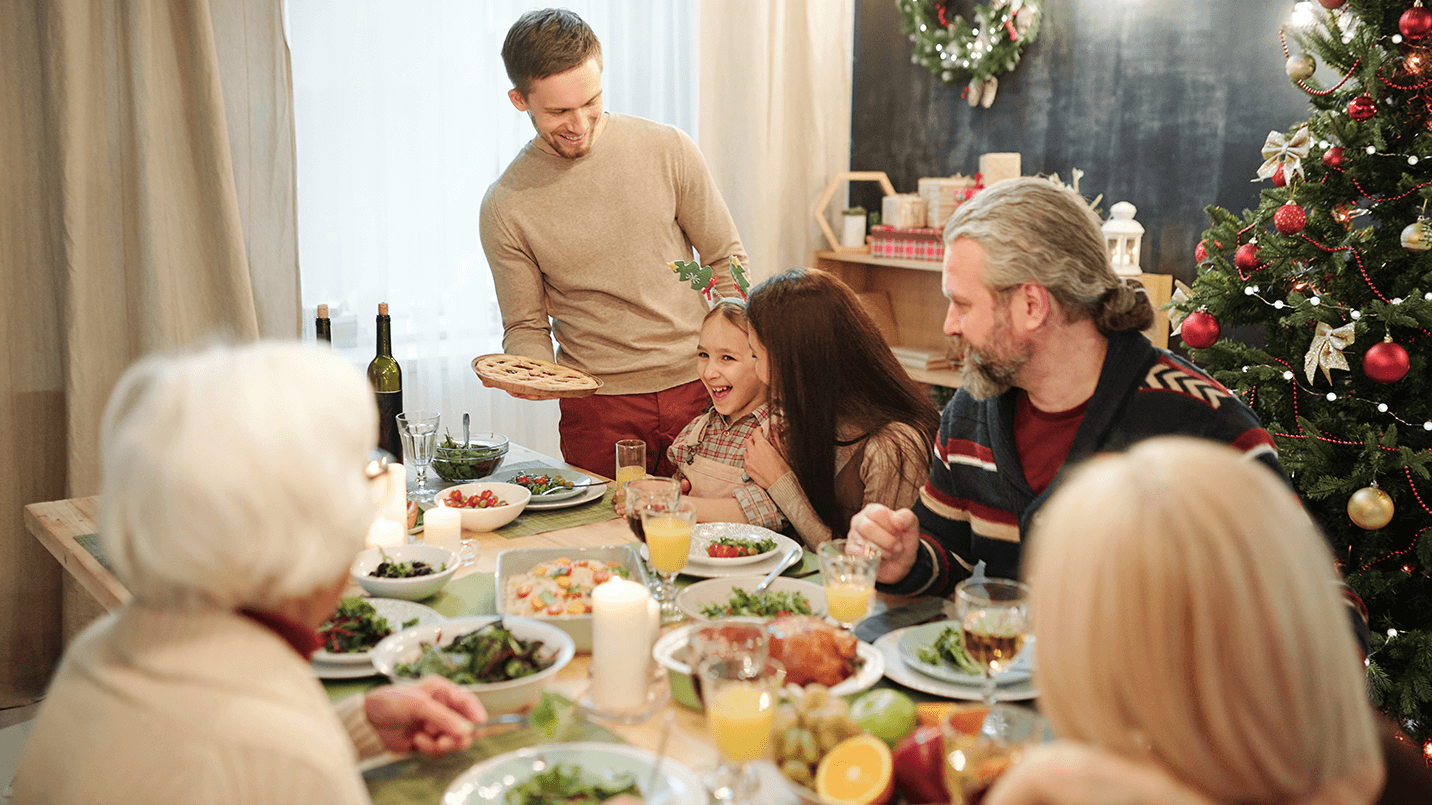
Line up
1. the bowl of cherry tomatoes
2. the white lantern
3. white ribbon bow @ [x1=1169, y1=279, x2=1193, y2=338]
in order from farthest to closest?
the white lantern
white ribbon bow @ [x1=1169, y1=279, x2=1193, y2=338]
the bowl of cherry tomatoes

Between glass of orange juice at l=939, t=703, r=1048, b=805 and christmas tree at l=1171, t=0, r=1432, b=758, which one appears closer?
glass of orange juice at l=939, t=703, r=1048, b=805

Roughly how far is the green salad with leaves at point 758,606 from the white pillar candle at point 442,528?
595mm

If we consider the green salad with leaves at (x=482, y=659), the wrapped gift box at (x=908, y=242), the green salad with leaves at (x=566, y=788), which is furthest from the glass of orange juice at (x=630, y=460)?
the wrapped gift box at (x=908, y=242)

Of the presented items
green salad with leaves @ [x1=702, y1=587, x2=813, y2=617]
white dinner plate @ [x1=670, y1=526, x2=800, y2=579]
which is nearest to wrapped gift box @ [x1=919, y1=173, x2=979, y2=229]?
white dinner plate @ [x1=670, y1=526, x2=800, y2=579]

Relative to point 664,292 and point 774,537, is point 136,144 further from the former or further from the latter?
point 774,537

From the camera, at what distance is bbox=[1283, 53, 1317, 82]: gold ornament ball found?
2.75m

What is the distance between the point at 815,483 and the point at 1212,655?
1.56m

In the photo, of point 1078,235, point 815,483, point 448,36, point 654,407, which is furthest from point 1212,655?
point 448,36

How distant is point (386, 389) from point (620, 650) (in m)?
1.56

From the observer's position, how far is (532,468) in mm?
2715

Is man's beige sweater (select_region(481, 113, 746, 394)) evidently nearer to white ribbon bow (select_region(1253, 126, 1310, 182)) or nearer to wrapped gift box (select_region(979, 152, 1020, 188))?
wrapped gift box (select_region(979, 152, 1020, 188))

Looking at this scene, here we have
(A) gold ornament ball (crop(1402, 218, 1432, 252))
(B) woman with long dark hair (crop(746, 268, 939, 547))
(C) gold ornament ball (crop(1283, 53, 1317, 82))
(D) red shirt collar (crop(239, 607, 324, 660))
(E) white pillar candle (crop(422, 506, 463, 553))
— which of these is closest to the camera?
(D) red shirt collar (crop(239, 607, 324, 660))

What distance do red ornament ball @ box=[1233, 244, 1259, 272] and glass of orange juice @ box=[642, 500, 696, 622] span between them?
1.95 metres

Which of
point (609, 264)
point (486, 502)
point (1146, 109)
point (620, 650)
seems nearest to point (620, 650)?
point (620, 650)
